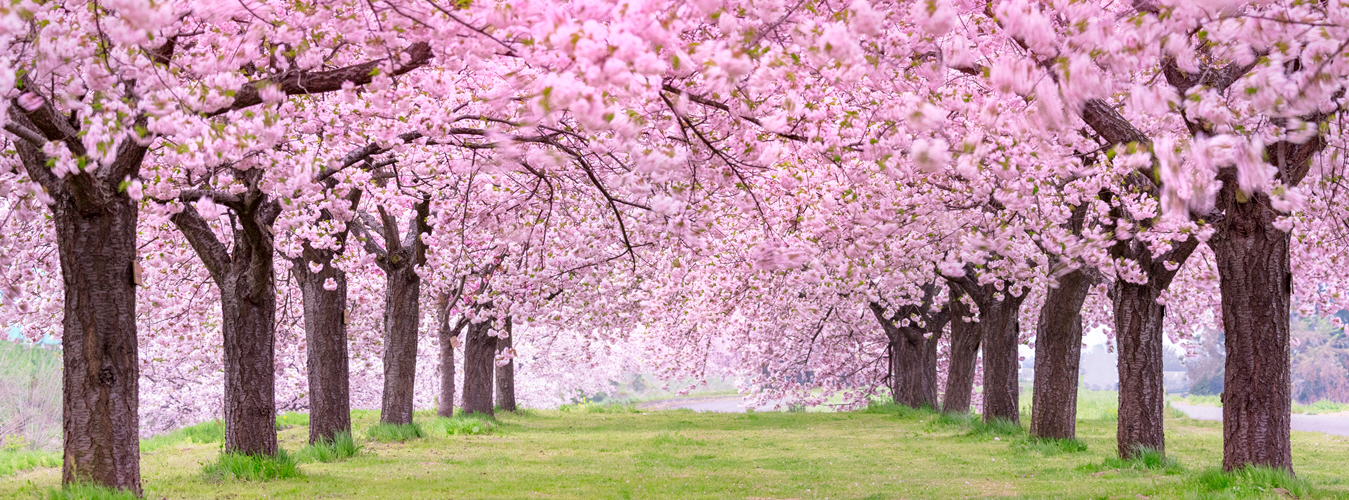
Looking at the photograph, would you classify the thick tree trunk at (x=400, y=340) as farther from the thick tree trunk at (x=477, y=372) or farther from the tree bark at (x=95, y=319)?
the tree bark at (x=95, y=319)

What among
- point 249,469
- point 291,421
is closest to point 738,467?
point 249,469

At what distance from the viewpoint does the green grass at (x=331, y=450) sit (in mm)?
14820

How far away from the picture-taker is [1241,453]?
36.2 feet

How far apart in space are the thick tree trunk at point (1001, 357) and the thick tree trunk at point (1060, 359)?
10.1 ft

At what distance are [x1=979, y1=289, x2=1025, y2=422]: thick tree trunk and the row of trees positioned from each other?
64mm

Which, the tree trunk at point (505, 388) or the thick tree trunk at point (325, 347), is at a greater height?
the thick tree trunk at point (325, 347)

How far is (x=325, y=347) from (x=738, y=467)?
21.3 feet

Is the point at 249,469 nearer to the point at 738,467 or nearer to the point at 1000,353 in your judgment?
the point at 738,467

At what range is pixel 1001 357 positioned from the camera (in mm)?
20594

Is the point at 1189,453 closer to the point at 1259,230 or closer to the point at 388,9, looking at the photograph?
the point at 1259,230

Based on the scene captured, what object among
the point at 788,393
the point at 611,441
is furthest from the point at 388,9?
the point at 788,393

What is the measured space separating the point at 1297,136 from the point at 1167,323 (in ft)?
82.8

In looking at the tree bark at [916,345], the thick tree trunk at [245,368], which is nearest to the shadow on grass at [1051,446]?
the tree bark at [916,345]

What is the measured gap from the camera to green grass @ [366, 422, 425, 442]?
1864 centimetres
